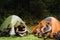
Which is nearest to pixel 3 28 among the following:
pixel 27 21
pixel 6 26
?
pixel 6 26

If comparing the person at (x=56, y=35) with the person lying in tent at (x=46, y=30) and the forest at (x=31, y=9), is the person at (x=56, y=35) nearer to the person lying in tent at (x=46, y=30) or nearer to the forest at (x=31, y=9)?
the person lying in tent at (x=46, y=30)

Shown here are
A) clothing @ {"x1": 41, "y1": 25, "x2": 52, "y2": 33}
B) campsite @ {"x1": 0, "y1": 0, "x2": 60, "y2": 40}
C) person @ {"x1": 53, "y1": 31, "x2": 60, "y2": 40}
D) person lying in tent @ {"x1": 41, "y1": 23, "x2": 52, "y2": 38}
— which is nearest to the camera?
person @ {"x1": 53, "y1": 31, "x2": 60, "y2": 40}

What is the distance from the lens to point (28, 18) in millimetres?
14609

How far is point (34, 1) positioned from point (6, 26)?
4.35 meters

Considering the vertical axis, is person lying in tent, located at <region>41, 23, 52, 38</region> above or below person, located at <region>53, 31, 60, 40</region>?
above

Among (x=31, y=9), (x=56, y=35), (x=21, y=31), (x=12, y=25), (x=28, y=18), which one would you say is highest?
(x=31, y=9)

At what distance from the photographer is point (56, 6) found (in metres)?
15.2

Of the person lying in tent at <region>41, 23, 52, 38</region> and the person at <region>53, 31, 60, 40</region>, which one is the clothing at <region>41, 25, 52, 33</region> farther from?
the person at <region>53, 31, 60, 40</region>

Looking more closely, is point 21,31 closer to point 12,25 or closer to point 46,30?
point 12,25

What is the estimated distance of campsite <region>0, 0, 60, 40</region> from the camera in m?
10.6

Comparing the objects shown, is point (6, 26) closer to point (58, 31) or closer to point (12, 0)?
point (58, 31)

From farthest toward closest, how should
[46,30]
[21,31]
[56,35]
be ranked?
1. [21,31]
2. [46,30]
3. [56,35]

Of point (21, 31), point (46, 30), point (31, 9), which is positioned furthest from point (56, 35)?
point (31, 9)

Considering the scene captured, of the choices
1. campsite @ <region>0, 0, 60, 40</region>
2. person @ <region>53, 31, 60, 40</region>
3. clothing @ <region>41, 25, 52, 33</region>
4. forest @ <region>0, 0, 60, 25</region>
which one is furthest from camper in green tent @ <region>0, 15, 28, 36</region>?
forest @ <region>0, 0, 60, 25</region>
